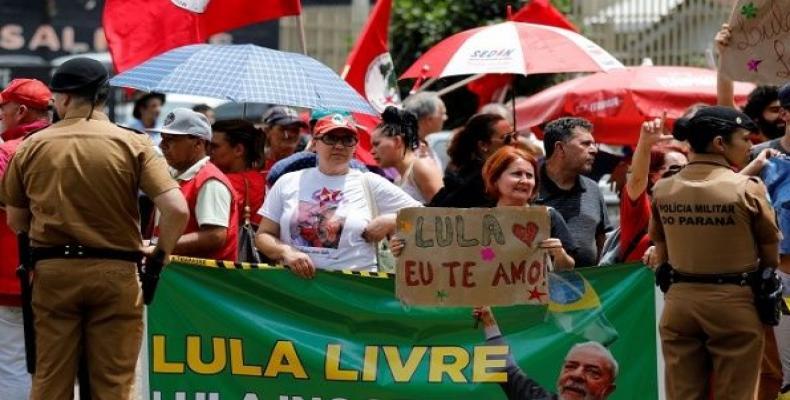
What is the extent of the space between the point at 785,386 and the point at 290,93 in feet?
9.95

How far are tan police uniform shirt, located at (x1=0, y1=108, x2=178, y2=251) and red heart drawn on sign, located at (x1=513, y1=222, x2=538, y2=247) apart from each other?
1.74 m

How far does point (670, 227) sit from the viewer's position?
7.89 meters

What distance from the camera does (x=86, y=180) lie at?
7.52 meters

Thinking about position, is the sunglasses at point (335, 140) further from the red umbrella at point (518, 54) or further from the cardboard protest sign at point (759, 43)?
the red umbrella at point (518, 54)

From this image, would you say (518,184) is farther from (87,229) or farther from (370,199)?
(87,229)

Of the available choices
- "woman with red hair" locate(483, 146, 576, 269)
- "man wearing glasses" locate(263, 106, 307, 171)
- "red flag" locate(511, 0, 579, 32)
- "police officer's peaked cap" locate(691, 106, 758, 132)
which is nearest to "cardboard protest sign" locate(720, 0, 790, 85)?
"police officer's peaked cap" locate(691, 106, 758, 132)

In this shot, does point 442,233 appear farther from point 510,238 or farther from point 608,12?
point 608,12

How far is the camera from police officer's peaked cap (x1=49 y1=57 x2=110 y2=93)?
7.62 meters

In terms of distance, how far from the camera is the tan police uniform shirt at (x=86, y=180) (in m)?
7.53

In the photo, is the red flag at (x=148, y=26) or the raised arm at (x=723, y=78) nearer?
the raised arm at (x=723, y=78)

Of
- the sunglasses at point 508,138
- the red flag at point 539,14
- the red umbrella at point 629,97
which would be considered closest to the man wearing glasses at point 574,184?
the sunglasses at point 508,138

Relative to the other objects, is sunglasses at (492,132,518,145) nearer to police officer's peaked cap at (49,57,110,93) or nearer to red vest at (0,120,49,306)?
red vest at (0,120,49,306)

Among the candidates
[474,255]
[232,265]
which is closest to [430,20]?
[232,265]

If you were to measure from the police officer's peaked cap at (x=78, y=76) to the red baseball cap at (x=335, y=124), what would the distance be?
1.65 m
